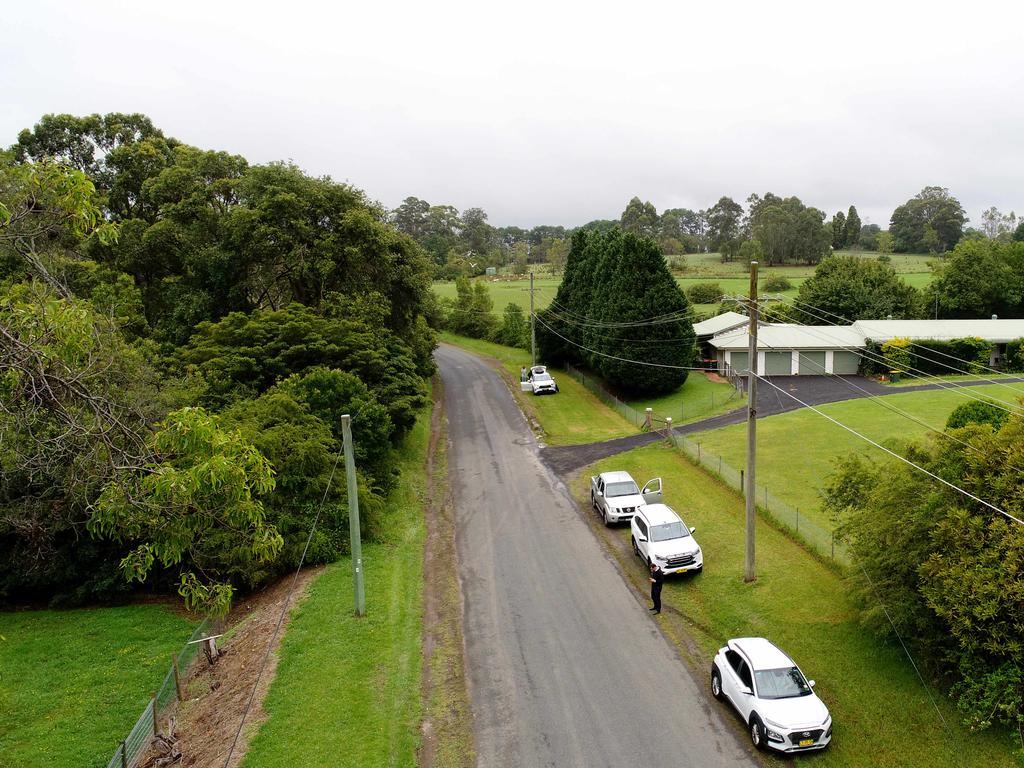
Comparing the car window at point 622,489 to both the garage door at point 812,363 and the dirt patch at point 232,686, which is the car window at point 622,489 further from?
the garage door at point 812,363

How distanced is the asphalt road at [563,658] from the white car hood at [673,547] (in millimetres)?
1387

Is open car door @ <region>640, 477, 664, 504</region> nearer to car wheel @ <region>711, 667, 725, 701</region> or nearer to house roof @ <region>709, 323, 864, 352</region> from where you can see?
car wheel @ <region>711, 667, 725, 701</region>

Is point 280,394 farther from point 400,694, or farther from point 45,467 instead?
point 45,467

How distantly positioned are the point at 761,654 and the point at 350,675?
8.90 m

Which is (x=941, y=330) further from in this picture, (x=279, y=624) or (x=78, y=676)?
(x=78, y=676)

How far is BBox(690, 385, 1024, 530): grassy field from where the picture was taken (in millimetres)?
26906

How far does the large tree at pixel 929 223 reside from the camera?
13862 cm

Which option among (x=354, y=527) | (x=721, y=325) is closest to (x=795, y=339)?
(x=721, y=325)

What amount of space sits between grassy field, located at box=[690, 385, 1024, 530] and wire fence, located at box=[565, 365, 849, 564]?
1.78 ft

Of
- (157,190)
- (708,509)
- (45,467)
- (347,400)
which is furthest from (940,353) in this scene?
(45,467)

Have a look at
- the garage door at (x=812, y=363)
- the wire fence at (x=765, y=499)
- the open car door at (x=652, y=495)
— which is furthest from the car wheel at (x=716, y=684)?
the garage door at (x=812, y=363)

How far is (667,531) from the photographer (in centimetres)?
2069

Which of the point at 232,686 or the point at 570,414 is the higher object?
the point at 570,414

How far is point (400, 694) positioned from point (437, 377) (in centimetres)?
4241
